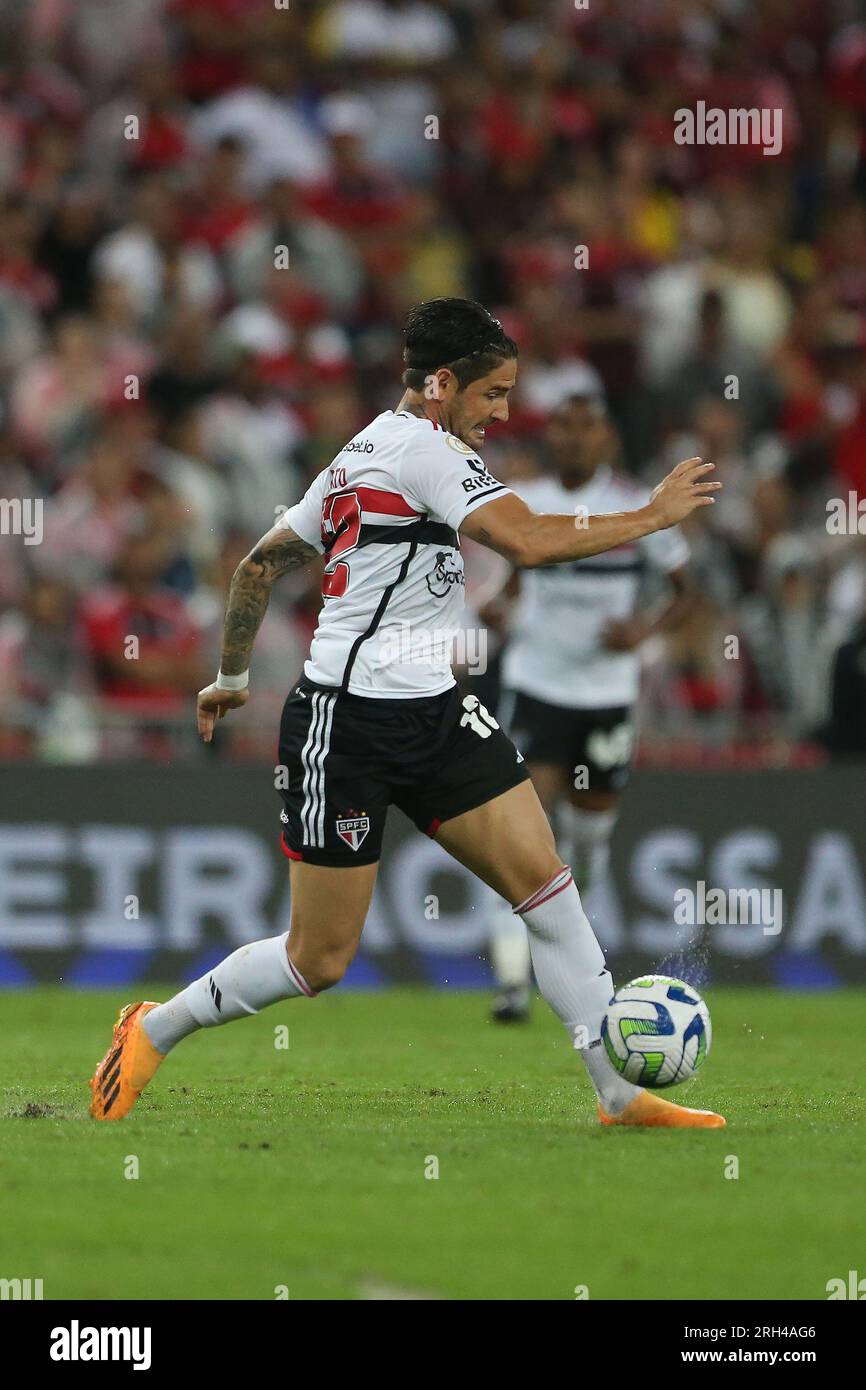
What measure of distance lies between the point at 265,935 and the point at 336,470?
5.70 meters

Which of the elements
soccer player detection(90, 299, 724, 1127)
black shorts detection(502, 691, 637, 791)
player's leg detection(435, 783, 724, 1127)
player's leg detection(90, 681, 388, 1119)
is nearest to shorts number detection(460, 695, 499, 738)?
soccer player detection(90, 299, 724, 1127)

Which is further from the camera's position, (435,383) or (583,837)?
(583,837)

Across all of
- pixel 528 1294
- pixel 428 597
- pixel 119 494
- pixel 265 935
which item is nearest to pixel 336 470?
pixel 428 597

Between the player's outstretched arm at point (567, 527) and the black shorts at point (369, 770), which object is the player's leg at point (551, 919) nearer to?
the black shorts at point (369, 770)

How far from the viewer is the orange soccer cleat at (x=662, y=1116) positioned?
705cm

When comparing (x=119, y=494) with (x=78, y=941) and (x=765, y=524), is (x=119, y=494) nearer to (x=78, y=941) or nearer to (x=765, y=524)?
(x=78, y=941)

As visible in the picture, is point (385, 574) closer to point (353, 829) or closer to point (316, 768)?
point (316, 768)

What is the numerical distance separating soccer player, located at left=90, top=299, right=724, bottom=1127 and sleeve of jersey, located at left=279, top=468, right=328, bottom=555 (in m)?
0.03

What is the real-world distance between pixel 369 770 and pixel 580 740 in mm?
4084

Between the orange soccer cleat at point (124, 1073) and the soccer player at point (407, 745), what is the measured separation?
230 mm

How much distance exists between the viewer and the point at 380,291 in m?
16.3

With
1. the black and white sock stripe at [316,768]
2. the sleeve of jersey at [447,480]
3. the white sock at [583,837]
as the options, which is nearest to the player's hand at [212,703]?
the black and white sock stripe at [316,768]

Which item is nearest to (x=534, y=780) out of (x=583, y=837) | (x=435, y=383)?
(x=583, y=837)

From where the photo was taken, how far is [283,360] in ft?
50.6
